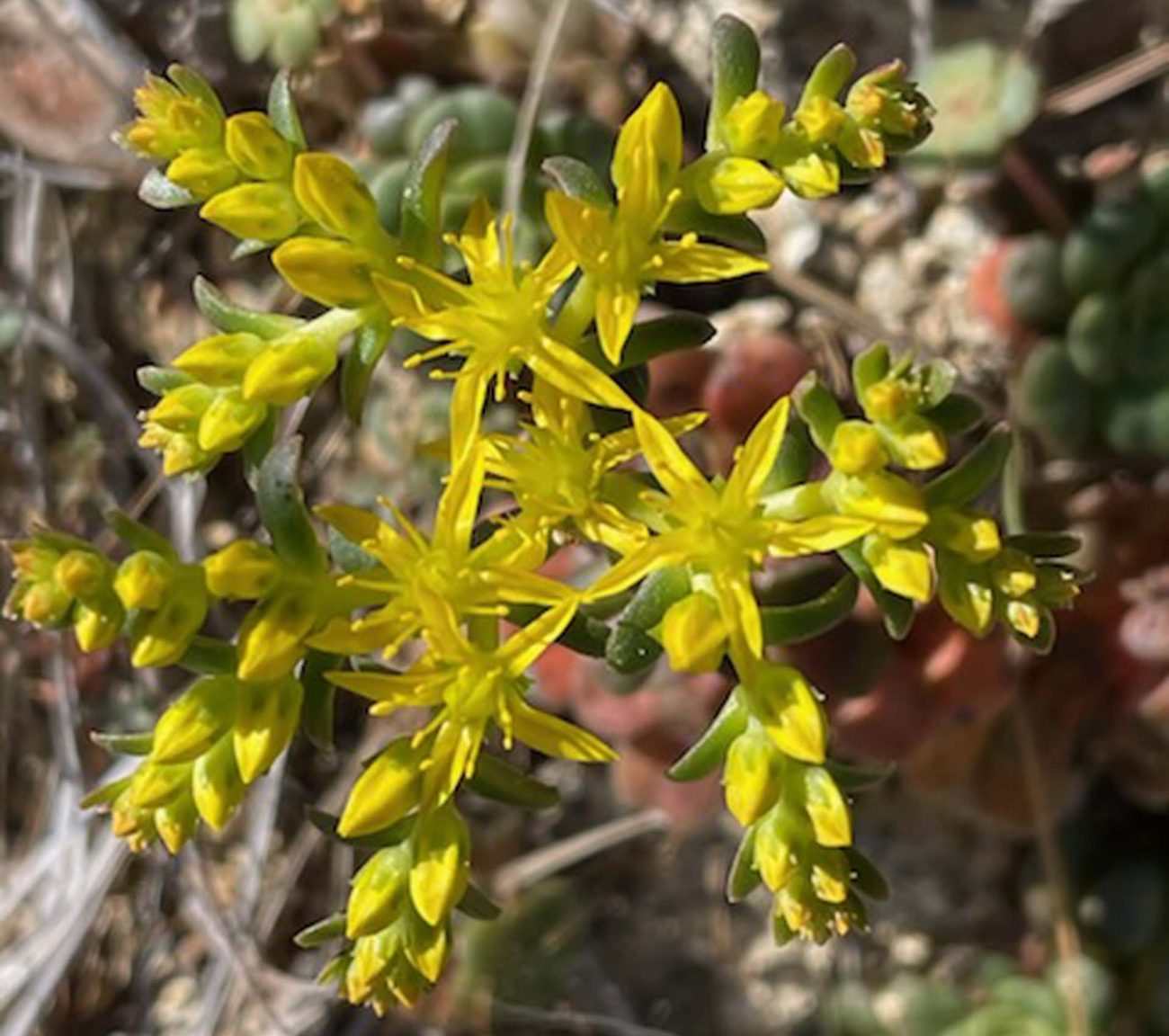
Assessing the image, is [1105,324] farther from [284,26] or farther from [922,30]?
[284,26]

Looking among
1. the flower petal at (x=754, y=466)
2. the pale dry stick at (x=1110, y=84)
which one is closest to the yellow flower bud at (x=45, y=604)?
the flower petal at (x=754, y=466)

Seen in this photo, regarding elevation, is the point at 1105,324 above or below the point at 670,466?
below

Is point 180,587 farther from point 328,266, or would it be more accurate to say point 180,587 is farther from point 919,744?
point 919,744

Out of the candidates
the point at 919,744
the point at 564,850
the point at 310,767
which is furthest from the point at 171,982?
the point at 919,744

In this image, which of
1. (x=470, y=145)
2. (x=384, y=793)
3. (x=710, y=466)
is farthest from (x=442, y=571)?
(x=470, y=145)

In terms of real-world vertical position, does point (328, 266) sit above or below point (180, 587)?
above

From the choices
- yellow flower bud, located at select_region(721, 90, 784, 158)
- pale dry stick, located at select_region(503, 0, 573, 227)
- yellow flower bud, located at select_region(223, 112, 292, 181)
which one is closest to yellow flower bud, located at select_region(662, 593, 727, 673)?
yellow flower bud, located at select_region(721, 90, 784, 158)
